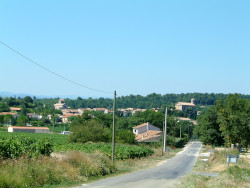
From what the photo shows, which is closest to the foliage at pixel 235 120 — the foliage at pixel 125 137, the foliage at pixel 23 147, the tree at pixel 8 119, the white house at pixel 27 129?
the foliage at pixel 125 137

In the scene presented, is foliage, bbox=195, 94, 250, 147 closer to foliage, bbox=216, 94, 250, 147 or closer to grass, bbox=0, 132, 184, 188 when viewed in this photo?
foliage, bbox=216, 94, 250, 147

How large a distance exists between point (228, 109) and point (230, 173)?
146 ft

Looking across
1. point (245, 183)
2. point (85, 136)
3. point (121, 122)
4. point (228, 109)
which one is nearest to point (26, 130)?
point (121, 122)

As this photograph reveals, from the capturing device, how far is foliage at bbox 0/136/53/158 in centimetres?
2261

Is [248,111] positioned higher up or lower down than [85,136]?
higher up

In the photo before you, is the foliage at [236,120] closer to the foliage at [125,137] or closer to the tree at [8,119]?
the foliage at [125,137]

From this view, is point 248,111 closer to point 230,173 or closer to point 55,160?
point 230,173

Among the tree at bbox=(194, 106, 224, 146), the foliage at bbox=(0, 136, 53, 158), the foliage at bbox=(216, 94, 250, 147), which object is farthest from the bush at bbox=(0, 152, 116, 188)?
the tree at bbox=(194, 106, 224, 146)

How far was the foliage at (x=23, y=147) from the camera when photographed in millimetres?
22609

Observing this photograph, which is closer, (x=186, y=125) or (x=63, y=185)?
(x=63, y=185)

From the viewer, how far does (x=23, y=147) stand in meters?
24.2

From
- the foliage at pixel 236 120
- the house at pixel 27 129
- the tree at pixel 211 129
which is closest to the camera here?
the foliage at pixel 236 120

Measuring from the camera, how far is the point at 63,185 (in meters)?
19.7

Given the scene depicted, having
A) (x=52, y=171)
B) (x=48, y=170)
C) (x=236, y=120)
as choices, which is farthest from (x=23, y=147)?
(x=236, y=120)
